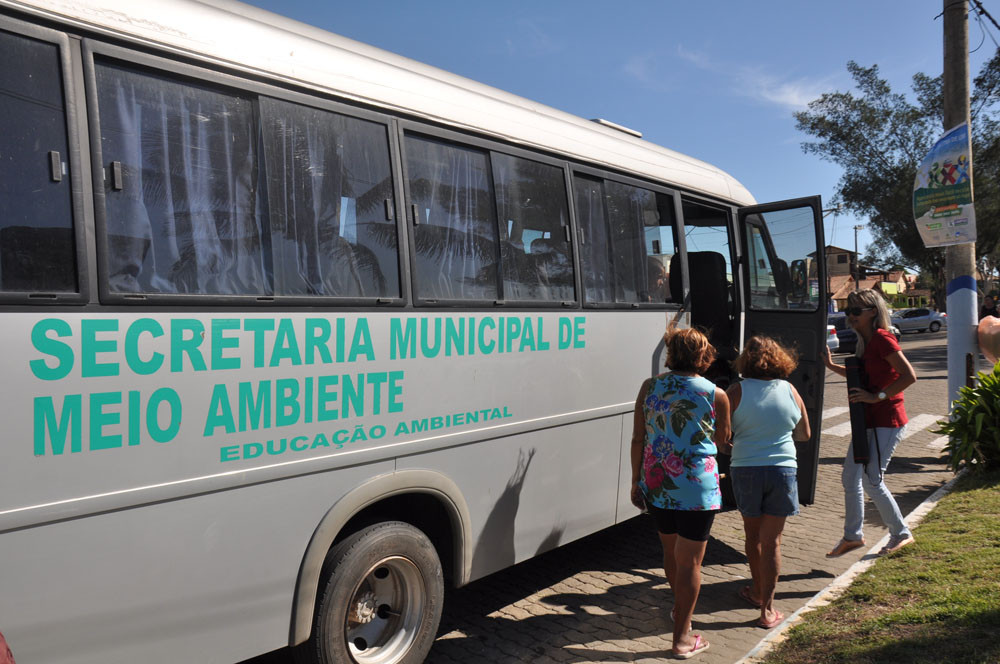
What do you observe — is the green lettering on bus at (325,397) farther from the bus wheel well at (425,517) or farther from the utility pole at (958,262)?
the utility pole at (958,262)

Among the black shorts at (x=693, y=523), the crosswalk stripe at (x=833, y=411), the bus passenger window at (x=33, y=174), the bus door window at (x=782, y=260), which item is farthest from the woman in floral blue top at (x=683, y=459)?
the crosswalk stripe at (x=833, y=411)

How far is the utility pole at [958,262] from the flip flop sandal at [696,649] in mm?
6413

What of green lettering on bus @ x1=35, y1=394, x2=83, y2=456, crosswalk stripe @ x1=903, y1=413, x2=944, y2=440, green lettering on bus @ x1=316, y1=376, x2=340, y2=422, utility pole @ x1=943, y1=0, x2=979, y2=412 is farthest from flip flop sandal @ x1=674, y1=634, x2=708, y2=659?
crosswalk stripe @ x1=903, y1=413, x2=944, y2=440

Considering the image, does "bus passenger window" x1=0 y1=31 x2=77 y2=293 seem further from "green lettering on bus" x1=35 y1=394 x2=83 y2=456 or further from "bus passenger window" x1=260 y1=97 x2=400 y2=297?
Result: "bus passenger window" x1=260 y1=97 x2=400 y2=297

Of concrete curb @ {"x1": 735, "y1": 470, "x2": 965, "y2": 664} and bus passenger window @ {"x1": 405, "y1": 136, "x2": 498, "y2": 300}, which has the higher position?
bus passenger window @ {"x1": 405, "y1": 136, "x2": 498, "y2": 300}

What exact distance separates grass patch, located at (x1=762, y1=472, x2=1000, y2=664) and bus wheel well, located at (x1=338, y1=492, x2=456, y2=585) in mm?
1783

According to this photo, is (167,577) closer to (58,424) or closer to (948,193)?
(58,424)

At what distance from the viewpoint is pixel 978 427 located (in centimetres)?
794

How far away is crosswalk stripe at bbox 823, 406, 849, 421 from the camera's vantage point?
47.5ft

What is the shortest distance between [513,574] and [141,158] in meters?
4.08

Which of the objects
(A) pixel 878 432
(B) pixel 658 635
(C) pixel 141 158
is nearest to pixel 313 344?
(C) pixel 141 158

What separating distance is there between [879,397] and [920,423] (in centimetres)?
899

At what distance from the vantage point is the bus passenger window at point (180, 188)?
2904 millimetres

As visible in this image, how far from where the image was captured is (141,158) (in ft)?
9.79
